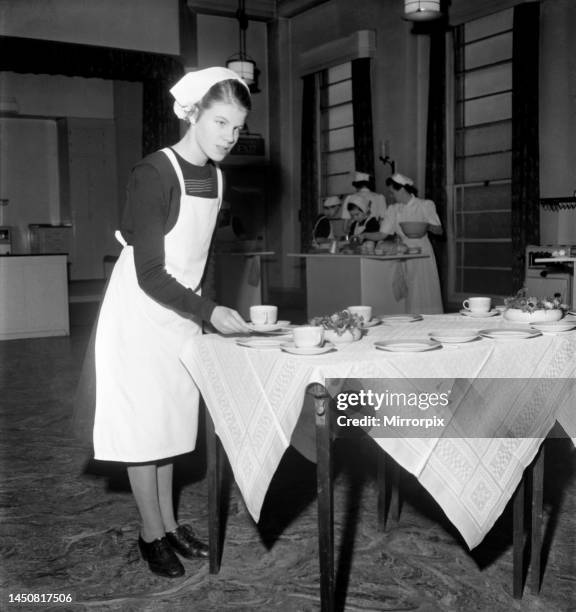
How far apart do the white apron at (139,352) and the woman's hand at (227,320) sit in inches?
8.7

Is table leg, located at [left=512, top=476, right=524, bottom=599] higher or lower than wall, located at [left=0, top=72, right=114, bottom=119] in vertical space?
lower

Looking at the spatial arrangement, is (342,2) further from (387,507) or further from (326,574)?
(326,574)

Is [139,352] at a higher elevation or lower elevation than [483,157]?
lower

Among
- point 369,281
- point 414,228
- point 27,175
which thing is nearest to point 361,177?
point 414,228

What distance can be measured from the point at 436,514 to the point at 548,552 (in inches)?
16.9

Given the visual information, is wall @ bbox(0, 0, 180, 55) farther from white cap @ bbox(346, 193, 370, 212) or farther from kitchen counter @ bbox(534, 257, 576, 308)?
kitchen counter @ bbox(534, 257, 576, 308)

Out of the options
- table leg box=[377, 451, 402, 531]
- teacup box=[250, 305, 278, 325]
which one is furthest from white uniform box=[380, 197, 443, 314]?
teacup box=[250, 305, 278, 325]

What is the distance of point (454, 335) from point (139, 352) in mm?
800

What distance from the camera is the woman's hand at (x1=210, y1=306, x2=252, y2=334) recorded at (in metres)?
1.88

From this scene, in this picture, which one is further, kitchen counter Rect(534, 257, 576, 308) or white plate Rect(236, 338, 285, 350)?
kitchen counter Rect(534, 257, 576, 308)

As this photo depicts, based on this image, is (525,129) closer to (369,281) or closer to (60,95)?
(369,281)

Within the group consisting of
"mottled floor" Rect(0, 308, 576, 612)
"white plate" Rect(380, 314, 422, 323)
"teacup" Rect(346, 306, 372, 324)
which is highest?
"teacup" Rect(346, 306, 372, 324)

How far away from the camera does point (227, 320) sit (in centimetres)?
188

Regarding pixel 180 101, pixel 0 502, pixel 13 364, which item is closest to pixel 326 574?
pixel 180 101
